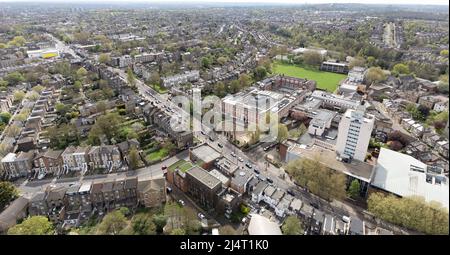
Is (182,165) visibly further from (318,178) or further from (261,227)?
(318,178)

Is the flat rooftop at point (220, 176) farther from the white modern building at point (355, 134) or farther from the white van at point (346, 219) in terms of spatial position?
the white modern building at point (355, 134)

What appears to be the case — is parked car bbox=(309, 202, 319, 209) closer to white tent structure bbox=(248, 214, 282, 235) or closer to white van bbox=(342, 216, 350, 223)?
white van bbox=(342, 216, 350, 223)

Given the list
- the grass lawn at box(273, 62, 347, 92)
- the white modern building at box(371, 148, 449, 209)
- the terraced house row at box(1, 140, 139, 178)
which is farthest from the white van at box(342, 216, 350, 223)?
the grass lawn at box(273, 62, 347, 92)

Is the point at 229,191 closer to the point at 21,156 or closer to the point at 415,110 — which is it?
the point at 21,156

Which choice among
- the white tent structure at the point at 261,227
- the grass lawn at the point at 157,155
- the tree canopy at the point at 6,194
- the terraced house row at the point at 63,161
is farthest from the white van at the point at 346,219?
the tree canopy at the point at 6,194

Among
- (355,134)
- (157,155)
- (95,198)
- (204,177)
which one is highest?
(355,134)

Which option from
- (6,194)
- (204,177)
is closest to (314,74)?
(204,177)
